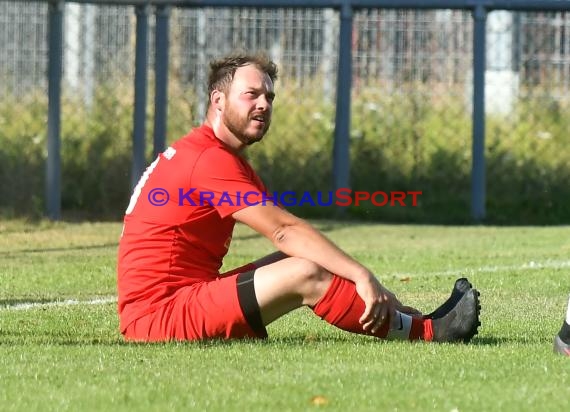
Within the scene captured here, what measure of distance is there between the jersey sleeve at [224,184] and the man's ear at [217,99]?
0.86 feet

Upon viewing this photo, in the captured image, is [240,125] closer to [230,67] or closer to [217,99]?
[217,99]

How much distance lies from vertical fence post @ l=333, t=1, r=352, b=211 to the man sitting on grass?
8.65m

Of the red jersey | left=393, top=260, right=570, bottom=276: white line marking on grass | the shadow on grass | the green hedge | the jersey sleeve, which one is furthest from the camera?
the green hedge

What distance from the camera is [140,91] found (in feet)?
51.4

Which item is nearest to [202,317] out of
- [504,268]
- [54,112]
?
[504,268]

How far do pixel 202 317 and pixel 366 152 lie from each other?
10175mm

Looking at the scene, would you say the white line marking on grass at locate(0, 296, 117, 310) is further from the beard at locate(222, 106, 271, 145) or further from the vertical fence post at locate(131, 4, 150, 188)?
the vertical fence post at locate(131, 4, 150, 188)

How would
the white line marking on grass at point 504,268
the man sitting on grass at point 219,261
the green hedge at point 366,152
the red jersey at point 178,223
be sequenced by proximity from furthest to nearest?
the green hedge at point 366,152, the white line marking on grass at point 504,268, the red jersey at point 178,223, the man sitting on grass at point 219,261

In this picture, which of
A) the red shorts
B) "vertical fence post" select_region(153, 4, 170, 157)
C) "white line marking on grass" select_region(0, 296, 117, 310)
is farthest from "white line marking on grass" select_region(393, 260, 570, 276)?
"vertical fence post" select_region(153, 4, 170, 157)

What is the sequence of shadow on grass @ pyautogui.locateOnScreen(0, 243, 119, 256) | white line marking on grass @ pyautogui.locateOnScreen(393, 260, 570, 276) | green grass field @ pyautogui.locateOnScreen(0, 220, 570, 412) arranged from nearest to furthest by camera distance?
green grass field @ pyautogui.locateOnScreen(0, 220, 570, 412) → white line marking on grass @ pyautogui.locateOnScreen(393, 260, 570, 276) → shadow on grass @ pyautogui.locateOnScreen(0, 243, 119, 256)

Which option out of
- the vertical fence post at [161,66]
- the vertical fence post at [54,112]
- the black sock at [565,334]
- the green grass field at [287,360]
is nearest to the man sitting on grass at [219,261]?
the green grass field at [287,360]

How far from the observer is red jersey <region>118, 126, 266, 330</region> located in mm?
6918

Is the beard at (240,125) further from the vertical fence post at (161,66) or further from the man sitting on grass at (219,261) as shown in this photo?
the vertical fence post at (161,66)

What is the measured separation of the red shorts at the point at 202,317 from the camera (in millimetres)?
6824
